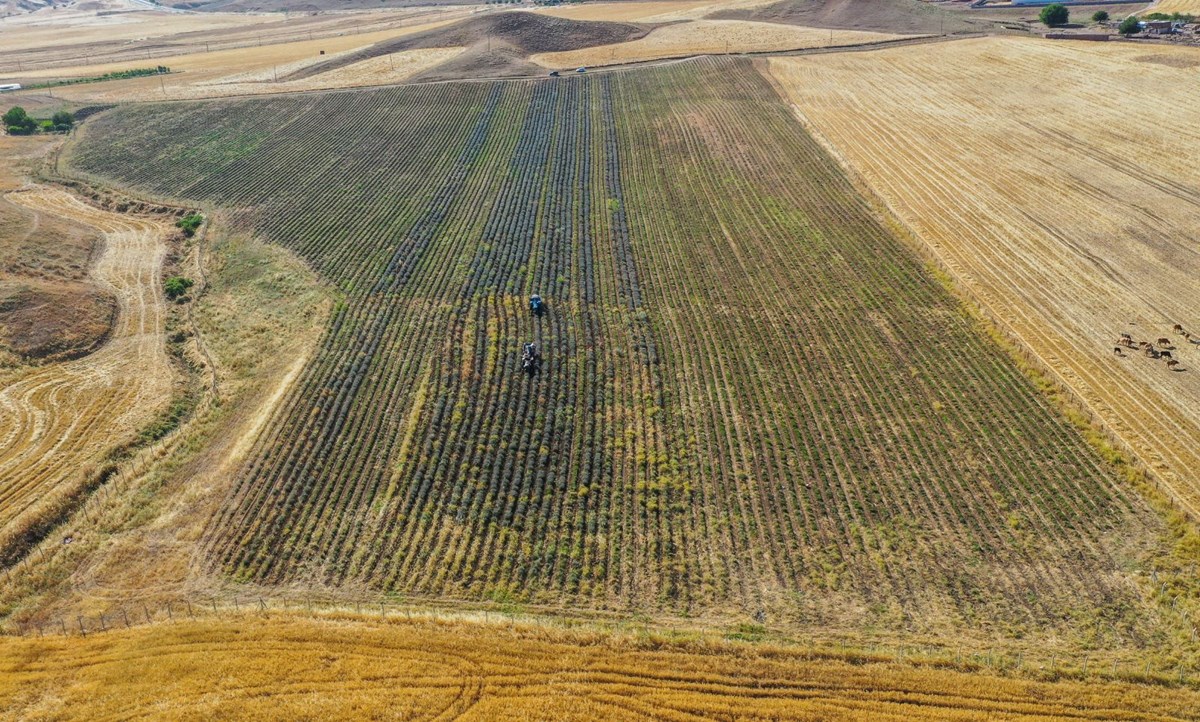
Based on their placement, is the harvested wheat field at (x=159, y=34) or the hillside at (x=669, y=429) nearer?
the hillside at (x=669, y=429)

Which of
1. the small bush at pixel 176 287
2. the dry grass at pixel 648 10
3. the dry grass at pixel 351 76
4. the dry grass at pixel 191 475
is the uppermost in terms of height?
the dry grass at pixel 648 10

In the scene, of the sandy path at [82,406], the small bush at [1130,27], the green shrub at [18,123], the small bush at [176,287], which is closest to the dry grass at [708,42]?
the small bush at [1130,27]

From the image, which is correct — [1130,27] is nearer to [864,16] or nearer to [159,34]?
[864,16]

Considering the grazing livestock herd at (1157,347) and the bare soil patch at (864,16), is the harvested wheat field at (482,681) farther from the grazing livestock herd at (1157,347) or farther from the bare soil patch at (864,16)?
the bare soil patch at (864,16)

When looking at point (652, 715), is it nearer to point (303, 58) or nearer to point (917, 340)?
point (917, 340)

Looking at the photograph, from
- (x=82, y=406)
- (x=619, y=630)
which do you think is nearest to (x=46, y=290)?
(x=82, y=406)

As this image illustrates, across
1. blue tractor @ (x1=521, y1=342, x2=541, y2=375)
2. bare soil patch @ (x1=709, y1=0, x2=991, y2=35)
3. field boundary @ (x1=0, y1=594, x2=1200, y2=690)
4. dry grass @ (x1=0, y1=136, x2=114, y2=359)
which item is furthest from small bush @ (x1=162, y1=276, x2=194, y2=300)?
bare soil patch @ (x1=709, y1=0, x2=991, y2=35)

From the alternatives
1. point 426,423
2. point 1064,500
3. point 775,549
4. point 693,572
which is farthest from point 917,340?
point 426,423
